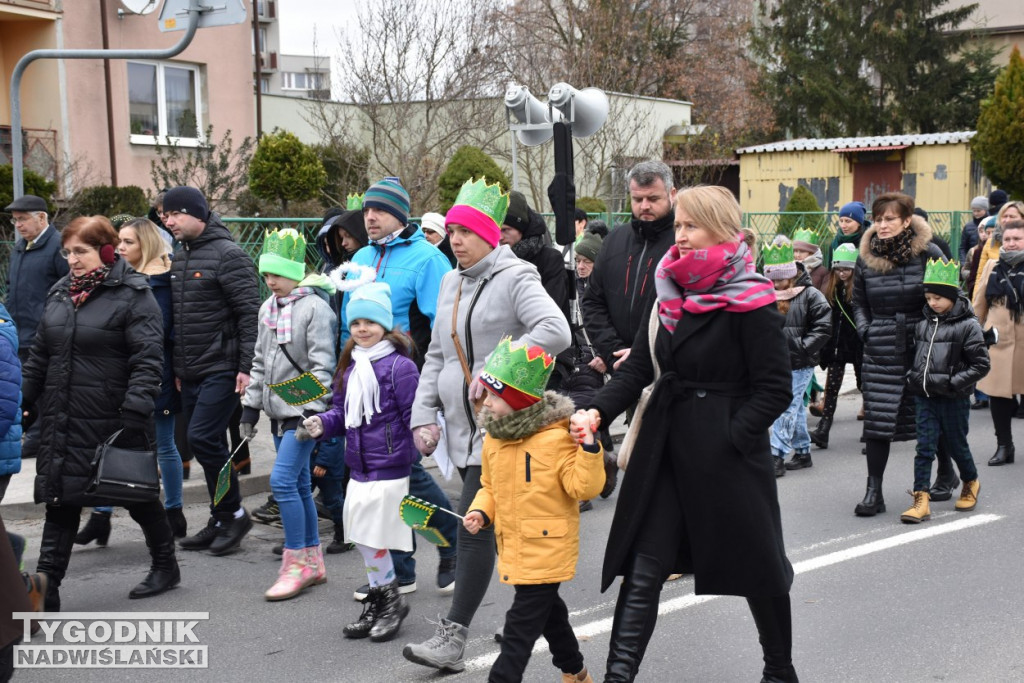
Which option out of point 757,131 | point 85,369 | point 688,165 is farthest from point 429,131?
point 757,131

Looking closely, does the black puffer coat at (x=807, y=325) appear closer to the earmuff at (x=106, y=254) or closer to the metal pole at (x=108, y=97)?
the earmuff at (x=106, y=254)

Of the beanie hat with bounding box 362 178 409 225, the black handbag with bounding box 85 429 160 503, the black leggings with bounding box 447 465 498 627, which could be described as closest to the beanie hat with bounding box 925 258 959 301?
the beanie hat with bounding box 362 178 409 225

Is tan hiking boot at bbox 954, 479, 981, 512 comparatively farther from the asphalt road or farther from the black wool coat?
the black wool coat

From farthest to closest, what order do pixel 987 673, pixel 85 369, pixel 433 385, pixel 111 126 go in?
pixel 111 126 < pixel 85 369 < pixel 433 385 < pixel 987 673

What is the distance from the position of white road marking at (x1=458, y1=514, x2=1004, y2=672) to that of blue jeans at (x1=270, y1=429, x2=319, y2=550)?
1380 mm

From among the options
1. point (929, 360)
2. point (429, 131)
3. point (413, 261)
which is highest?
point (429, 131)

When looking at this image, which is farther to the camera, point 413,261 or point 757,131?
point 757,131

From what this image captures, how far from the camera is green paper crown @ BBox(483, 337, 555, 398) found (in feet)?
13.6

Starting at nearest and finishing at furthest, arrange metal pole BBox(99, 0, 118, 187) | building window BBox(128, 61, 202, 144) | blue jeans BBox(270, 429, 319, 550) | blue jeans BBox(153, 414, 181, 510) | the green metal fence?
blue jeans BBox(270, 429, 319, 550)
blue jeans BBox(153, 414, 181, 510)
the green metal fence
metal pole BBox(99, 0, 118, 187)
building window BBox(128, 61, 202, 144)

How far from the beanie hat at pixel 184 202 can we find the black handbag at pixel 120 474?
1.50 meters

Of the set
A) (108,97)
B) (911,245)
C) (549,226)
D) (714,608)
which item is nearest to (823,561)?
(714,608)

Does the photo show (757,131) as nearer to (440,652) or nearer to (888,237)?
(888,237)

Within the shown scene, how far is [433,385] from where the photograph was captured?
507cm

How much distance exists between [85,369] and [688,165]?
2378cm
